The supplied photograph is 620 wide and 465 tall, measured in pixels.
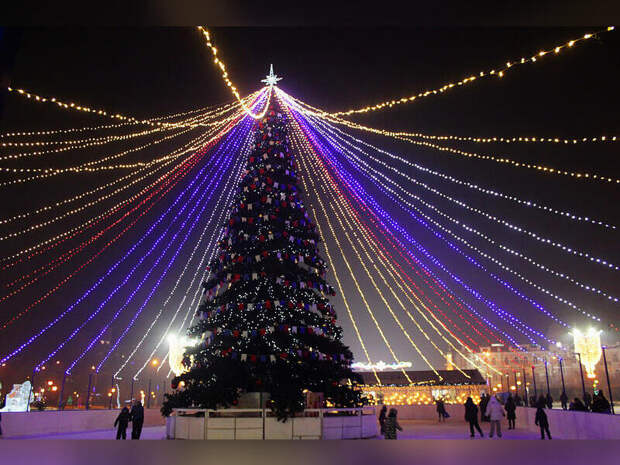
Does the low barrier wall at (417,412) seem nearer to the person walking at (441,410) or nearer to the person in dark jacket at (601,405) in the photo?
the person walking at (441,410)

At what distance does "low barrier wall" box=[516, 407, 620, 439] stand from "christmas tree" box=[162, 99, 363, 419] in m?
6.05

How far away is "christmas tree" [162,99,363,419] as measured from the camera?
11617 mm

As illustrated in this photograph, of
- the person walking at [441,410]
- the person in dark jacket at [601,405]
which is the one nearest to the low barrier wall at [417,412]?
the person walking at [441,410]

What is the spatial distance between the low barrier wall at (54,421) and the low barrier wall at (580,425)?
16227mm

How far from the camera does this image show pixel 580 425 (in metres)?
13.3

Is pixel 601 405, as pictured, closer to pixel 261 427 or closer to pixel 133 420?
pixel 261 427

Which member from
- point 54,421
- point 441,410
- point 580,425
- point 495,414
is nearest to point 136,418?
point 54,421

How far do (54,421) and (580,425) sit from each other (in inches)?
652

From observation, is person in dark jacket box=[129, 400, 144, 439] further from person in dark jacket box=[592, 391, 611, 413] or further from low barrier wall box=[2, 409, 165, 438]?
person in dark jacket box=[592, 391, 611, 413]
